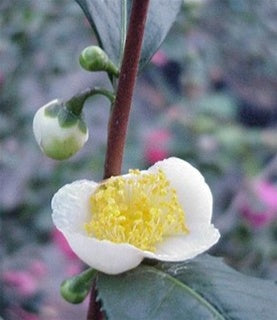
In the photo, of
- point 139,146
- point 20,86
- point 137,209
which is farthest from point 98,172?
point 137,209

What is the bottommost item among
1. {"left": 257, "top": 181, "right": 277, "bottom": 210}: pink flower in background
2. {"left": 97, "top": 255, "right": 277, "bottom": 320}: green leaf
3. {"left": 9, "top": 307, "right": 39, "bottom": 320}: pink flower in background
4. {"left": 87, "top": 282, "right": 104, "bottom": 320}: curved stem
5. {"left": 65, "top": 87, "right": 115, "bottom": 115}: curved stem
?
{"left": 257, "top": 181, "right": 277, "bottom": 210}: pink flower in background

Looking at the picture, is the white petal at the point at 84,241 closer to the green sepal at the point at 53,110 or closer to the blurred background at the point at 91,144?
the green sepal at the point at 53,110

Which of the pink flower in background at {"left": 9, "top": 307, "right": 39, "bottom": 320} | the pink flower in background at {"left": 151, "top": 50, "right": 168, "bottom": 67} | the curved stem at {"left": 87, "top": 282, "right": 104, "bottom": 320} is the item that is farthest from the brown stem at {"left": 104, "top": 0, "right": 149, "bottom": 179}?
the pink flower in background at {"left": 151, "top": 50, "right": 168, "bottom": 67}

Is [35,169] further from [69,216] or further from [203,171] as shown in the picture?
[69,216]

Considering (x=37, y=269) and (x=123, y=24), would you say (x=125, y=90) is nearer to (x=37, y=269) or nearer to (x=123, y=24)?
(x=123, y=24)

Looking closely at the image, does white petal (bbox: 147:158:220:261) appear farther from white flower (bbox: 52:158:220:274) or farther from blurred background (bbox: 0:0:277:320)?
blurred background (bbox: 0:0:277:320)

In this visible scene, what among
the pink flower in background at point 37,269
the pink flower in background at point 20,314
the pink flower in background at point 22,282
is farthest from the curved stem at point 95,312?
the pink flower in background at point 37,269
